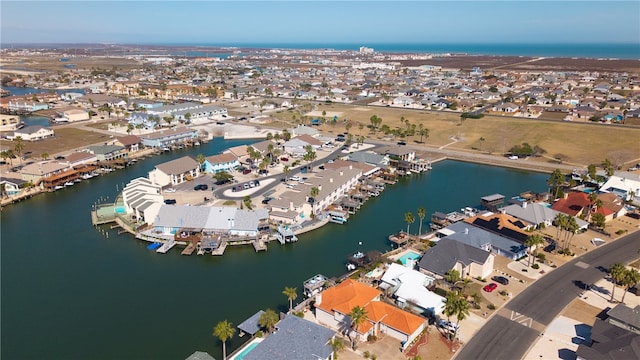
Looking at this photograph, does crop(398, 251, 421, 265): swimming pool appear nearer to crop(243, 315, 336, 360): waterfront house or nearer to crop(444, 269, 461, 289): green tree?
crop(444, 269, 461, 289): green tree

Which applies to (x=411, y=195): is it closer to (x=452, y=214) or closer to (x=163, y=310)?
(x=452, y=214)

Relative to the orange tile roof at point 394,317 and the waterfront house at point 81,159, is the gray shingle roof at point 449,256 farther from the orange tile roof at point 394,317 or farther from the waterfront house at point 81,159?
the waterfront house at point 81,159

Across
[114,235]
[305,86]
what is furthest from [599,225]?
[305,86]

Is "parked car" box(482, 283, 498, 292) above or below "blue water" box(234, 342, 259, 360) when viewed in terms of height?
above

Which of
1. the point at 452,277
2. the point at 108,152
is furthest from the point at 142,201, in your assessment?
the point at 452,277

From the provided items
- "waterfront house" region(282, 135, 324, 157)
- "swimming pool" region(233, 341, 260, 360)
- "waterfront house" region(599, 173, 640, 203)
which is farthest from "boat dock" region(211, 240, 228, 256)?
"waterfront house" region(599, 173, 640, 203)
